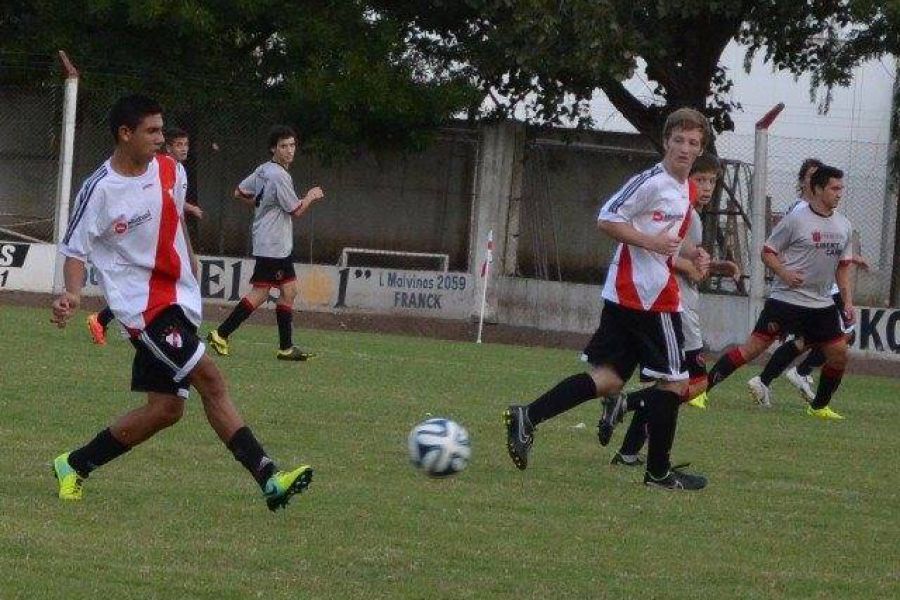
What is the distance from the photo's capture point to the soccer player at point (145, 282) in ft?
23.5

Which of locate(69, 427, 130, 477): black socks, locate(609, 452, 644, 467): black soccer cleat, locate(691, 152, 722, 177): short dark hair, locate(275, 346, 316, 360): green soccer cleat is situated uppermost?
locate(691, 152, 722, 177): short dark hair

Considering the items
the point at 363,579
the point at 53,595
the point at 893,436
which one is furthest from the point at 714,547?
the point at 893,436

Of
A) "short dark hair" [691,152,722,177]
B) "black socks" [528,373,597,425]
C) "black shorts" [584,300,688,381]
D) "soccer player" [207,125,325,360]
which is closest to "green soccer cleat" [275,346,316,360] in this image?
"soccer player" [207,125,325,360]

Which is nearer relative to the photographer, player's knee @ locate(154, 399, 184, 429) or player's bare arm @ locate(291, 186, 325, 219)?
player's knee @ locate(154, 399, 184, 429)

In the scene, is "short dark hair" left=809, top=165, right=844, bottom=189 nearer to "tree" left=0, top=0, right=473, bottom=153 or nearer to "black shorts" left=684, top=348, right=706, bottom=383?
"black shorts" left=684, top=348, right=706, bottom=383

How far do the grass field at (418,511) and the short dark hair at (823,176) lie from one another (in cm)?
172

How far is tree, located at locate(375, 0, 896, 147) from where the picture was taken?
23000 millimetres

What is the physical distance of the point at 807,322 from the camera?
13.0 m

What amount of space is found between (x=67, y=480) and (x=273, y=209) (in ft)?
27.6

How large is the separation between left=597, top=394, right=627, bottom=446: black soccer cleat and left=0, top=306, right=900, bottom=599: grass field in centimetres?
14

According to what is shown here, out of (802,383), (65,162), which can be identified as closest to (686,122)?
(802,383)

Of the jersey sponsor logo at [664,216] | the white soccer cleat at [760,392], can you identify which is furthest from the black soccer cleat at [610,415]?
the white soccer cleat at [760,392]

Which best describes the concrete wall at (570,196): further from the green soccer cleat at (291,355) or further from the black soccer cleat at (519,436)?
the black soccer cleat at (519,436)

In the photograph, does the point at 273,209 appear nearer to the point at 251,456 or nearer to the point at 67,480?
the point at 67,480
